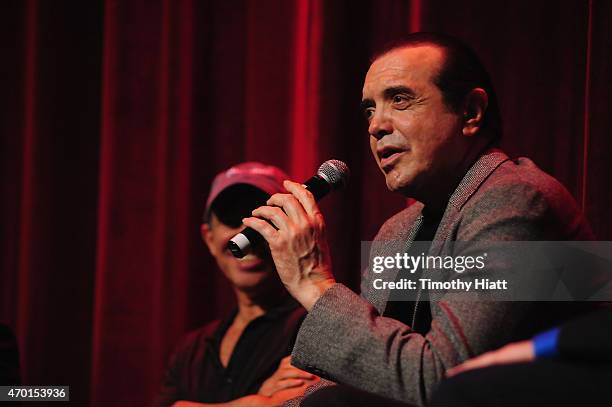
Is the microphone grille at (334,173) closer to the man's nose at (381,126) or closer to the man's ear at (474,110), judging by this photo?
the man's nose at (381,126)

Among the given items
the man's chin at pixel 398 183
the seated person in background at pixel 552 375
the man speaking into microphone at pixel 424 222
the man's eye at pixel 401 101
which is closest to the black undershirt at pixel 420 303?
the man speaking into microphone at pixel 424 222

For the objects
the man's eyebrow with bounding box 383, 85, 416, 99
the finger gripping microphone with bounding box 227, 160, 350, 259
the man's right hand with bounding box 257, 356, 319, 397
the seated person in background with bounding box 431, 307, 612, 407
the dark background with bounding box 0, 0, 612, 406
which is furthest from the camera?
the dark background with bounding box 0, 0, 612, 406

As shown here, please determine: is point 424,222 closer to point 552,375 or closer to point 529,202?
point 529,202

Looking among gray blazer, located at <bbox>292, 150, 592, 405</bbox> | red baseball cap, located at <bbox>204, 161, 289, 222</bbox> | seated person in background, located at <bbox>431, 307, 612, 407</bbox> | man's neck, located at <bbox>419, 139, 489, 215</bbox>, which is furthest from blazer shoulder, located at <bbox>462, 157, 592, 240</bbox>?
red baseball cap, located at <bbox>204, 161, 289, 222</bbox>

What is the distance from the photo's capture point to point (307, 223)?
1257 mm

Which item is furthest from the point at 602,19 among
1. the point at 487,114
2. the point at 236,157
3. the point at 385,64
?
the point at 236,157

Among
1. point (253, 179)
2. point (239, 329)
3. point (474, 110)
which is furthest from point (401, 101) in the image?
point (239, 329)

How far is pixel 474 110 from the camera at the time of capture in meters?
1.42

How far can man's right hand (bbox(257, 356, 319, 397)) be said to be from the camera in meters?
1.69

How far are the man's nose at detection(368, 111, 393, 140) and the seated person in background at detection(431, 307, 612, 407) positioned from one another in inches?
26.6

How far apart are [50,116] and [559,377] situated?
2.14 meters

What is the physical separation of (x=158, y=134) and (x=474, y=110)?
1.23 m

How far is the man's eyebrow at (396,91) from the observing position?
4.56 ft

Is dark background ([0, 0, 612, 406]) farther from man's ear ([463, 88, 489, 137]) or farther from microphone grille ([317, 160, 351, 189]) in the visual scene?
microphone grille ([317, 160, 351, 189])
